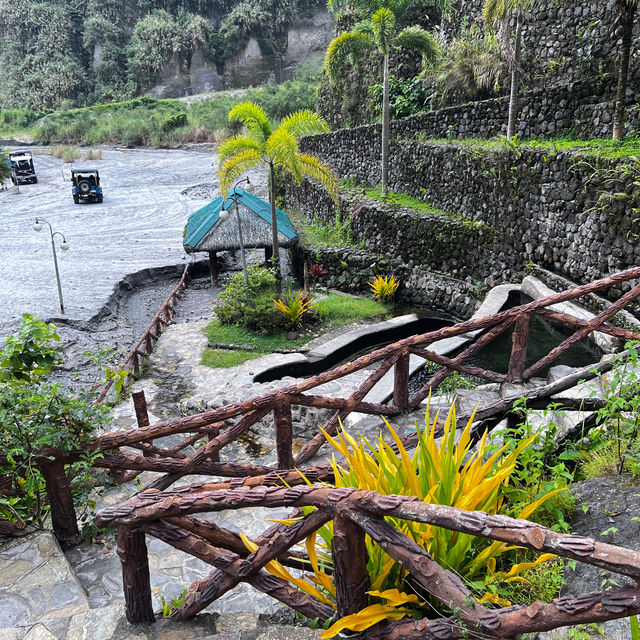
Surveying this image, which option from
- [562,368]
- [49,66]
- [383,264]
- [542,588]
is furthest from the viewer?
[49,66]

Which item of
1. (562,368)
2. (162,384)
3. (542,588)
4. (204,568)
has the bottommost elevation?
(162,384)

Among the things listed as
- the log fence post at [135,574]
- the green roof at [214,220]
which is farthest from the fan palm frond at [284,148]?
the log fence post at [135,574]

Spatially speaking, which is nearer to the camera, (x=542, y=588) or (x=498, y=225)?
(x=542, y=588)

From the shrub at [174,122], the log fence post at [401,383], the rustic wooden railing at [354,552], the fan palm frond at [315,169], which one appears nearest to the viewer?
the rustic wooden railing at [354,552]

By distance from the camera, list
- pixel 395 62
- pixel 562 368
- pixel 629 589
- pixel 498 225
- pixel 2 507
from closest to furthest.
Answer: pixel 629 589
pixel 2 507
pixel 562 368
pixel 498 225
pixel 395 62

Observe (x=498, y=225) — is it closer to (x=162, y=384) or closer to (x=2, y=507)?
(x=162, y=384)

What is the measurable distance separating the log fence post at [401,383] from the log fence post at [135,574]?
2423 millimetres

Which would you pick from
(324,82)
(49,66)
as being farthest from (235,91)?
(324,82)

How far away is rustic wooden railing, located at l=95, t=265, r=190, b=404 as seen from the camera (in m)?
9.44

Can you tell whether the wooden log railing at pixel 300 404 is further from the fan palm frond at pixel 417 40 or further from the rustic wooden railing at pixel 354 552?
the fan palm frond at pixel 417 40

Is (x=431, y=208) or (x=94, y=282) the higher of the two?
(x=431, y=208)

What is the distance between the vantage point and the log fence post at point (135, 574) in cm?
225

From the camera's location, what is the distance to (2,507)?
3578mm

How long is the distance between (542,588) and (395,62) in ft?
63.7
